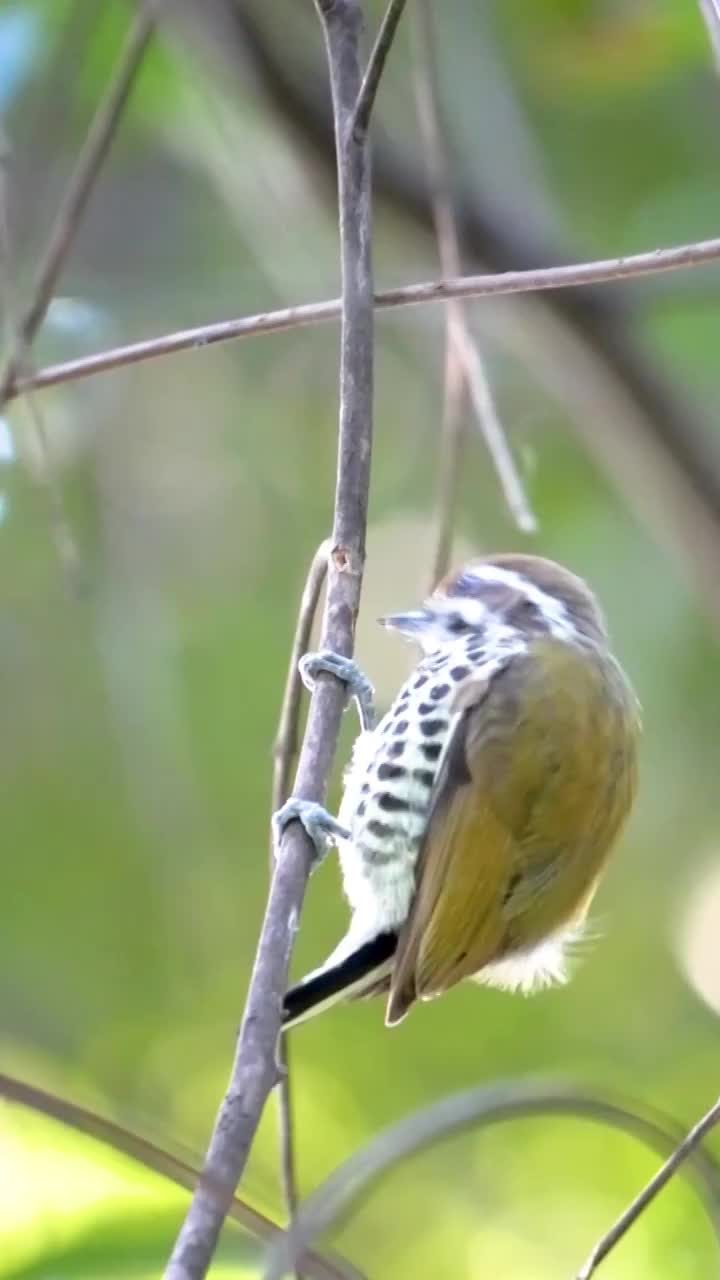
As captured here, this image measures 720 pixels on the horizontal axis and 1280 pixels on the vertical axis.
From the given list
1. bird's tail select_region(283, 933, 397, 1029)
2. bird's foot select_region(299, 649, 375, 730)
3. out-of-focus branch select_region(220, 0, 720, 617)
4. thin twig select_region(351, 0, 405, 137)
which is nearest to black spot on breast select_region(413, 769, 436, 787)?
bird's tail select_region(283, 933, 397, 1029)

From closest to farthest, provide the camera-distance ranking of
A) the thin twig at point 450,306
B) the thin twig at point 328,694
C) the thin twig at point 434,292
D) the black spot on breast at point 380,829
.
A: the thin twig at point 328,694, the thin twig at point 434,292, the thin twig at point 450,306, the black spot on breast at point 380,829

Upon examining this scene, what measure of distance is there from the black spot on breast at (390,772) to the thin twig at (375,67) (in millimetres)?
711

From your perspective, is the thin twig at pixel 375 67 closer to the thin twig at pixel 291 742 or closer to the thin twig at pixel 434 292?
the thin twig at pixel 434 292

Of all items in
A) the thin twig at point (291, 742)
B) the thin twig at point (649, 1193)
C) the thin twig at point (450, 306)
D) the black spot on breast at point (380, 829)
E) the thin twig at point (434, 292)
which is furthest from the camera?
the black spot on breast at point (380, 829)

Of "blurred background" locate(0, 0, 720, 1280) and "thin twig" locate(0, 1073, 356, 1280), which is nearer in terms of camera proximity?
"thin twig" locate(0, 1073, 356, 1280)

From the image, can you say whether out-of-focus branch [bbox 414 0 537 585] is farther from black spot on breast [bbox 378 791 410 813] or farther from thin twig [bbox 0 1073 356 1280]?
thin twig [bbox 0 1073 356 1280]

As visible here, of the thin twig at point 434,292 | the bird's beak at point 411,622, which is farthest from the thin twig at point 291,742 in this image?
the bird's beak at point 411,622

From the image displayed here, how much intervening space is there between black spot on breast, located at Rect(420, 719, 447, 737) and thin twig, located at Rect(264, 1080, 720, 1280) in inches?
29.7

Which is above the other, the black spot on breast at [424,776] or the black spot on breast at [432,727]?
the black spot on breast at [432,727]

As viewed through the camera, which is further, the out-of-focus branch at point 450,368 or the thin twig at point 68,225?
the out-of-focus branch at point 450,368

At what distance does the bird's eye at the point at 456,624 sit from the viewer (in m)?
1.98

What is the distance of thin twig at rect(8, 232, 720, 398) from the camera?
1.11 metres

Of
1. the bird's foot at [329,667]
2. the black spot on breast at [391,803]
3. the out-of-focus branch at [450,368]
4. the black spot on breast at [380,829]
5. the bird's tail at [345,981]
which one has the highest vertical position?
the out-of-focus branch at [450,368]

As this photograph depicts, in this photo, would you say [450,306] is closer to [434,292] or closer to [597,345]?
[434,292]
